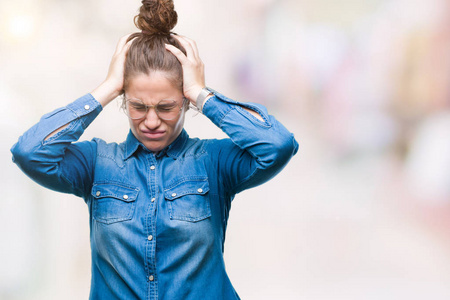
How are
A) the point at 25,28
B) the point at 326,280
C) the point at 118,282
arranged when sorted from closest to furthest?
the point at 118,282 < the point at 25,28 < the point at 326,280

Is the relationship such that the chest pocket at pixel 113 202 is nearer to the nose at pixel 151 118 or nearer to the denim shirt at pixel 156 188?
the denim shirt at pixel 156 188

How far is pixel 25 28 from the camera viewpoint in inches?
126

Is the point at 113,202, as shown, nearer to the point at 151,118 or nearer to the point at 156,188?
the point at 156,188

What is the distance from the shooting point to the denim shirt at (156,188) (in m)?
1.71

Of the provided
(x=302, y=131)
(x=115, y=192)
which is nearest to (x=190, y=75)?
(x=115, y=192)

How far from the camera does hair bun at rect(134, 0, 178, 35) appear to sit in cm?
181

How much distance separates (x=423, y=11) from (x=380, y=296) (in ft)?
5.24

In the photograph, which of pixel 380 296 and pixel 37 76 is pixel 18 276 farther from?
pixel 380 296

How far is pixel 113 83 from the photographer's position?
70.9 inches

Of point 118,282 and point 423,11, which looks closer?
point 118,282

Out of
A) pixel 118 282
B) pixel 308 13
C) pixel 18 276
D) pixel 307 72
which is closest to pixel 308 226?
pixel 307 72

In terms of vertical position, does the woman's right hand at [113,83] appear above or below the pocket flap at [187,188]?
above

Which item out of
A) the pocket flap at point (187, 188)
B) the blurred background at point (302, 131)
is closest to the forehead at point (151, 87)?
the pocket flap at point (187, 188)

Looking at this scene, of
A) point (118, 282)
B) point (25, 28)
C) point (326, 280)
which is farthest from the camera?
point (326, 280)
